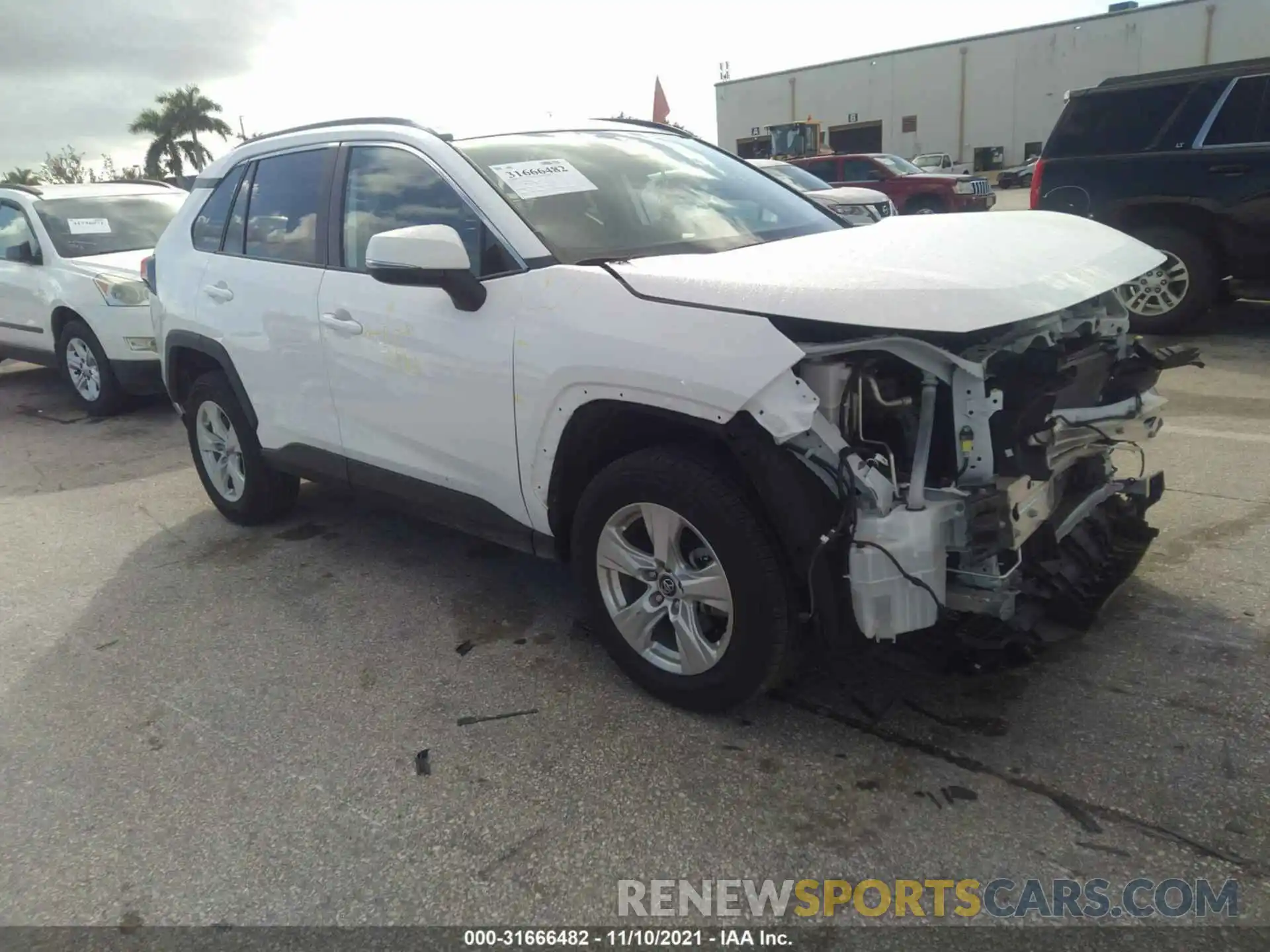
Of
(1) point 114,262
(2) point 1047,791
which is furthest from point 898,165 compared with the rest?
(2) point 1047,791

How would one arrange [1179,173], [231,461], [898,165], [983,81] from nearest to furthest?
[231,461]
[1179,173]
[898,165]
[983,81]

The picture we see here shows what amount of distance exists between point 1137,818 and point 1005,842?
1.16ft

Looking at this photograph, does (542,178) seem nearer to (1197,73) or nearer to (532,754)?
(532,754)

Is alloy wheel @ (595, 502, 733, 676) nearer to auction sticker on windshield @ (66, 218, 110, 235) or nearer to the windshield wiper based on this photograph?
the windshield wiper

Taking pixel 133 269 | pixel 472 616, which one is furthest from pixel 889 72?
pixel 472 616

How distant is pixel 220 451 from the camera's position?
5.18 meters

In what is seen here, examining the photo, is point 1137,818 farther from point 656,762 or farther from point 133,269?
point 133,269

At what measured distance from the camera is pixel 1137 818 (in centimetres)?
248

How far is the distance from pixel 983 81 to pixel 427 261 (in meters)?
50.9

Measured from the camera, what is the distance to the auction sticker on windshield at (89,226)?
8.70 meters

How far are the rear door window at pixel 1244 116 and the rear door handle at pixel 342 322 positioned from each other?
716cm

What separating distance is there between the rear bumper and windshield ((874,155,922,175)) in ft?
55.8

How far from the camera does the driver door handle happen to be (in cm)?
460

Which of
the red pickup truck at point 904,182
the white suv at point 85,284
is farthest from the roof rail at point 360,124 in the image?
the red pickup truck at point 904,182
